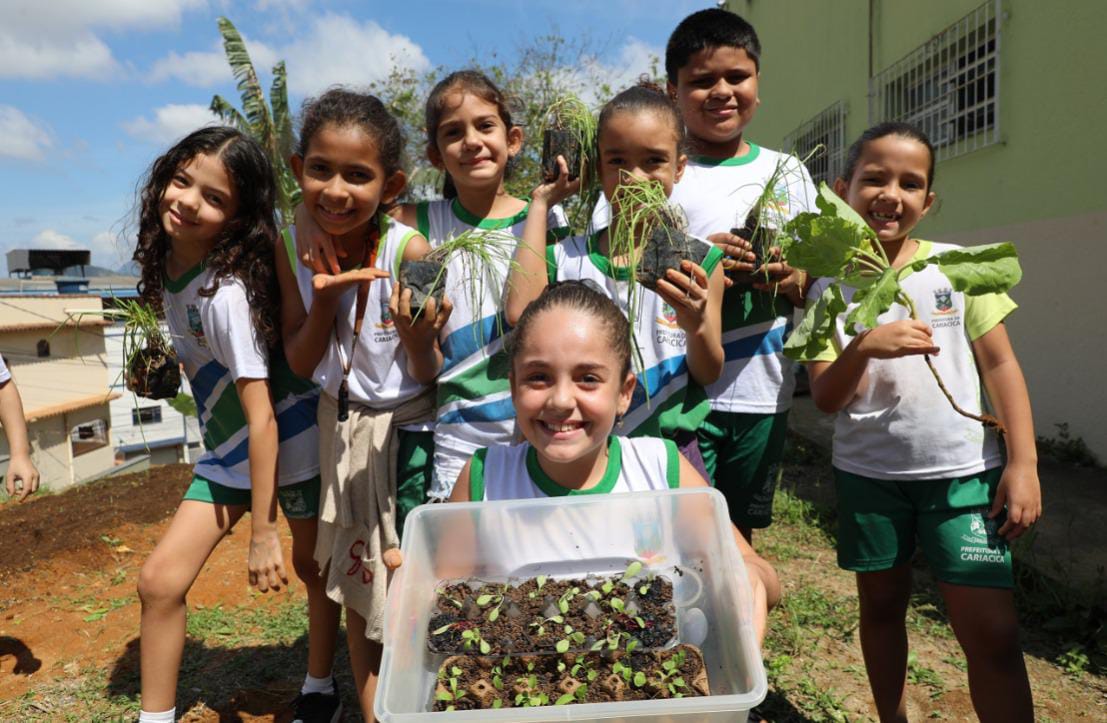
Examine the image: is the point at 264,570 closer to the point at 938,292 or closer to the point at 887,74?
the point at 938,292

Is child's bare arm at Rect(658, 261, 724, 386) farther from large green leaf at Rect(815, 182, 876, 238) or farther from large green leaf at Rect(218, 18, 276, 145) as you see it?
large green leaf at Rect(218, 18, 276, 145)

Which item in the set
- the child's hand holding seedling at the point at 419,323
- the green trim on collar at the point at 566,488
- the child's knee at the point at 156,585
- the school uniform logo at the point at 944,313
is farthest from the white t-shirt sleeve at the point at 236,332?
the school uniform logo at the point at 944,313

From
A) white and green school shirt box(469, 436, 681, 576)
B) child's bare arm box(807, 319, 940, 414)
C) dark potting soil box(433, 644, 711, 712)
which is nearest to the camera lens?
dark potting soil box(433, 644, 711, 712)

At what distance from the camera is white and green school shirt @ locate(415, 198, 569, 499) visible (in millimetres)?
2055

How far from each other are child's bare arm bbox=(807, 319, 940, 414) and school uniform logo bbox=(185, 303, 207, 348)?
5.99 feet

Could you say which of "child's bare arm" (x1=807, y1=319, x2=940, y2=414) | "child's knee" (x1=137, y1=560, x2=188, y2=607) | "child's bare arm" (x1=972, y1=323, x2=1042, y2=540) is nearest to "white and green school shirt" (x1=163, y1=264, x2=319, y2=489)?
"child's knee" (x1=137, y1=560, x2=188, y2=607)

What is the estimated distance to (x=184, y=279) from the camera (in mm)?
2367

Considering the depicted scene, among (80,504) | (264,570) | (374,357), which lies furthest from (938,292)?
(80,504)

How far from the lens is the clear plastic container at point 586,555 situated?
4.16ft

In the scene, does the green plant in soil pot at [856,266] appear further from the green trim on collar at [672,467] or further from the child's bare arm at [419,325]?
the child's bare arm at [419,325]

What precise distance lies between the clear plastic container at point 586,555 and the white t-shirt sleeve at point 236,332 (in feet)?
3.42

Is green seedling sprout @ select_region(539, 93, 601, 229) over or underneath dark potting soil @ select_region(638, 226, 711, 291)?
over

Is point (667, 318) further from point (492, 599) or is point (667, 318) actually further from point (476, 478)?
point (492, 599)

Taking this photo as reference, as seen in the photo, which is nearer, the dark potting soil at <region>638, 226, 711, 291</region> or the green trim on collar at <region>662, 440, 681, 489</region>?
the green trim on collar at <region>662, 440, 681, 489</region>
